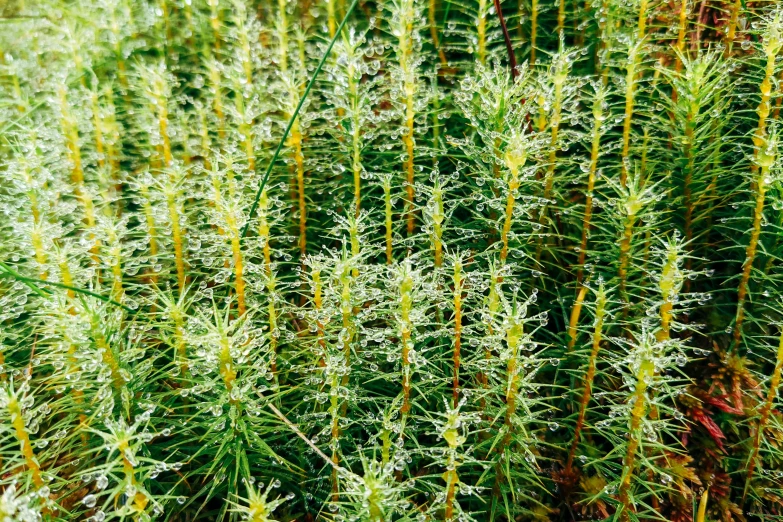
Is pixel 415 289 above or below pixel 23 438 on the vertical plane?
above

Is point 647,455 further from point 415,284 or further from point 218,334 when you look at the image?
point 218,334

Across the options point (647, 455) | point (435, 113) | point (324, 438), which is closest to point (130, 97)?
point (435, 113)

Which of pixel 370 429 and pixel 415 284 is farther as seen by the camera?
pixel 370 429

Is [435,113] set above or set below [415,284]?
above

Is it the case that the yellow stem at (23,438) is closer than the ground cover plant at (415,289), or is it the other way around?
the yellow stem at (23,438)

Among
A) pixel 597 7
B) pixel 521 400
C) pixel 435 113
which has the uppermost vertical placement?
pixel 597 7

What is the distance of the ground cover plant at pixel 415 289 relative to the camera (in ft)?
4.61

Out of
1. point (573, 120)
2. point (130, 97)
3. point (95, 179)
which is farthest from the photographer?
point (130, 97)

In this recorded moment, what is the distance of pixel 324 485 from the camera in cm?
152

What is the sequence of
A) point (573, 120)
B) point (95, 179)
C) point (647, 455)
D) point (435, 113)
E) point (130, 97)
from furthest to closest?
1. point (130, 97)
2. point (95, 179)
3. point (435, 113)
4. point (573, 120)
5. point (647, 455)

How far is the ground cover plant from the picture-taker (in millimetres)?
1405

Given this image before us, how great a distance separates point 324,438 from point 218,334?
395 mm

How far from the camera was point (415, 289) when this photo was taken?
54.7 inches

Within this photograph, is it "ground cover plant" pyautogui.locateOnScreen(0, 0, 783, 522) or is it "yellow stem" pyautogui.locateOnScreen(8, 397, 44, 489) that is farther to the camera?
"ground cover plant" pyautogui.locateOnScreen(0, 0, 783, 522)
